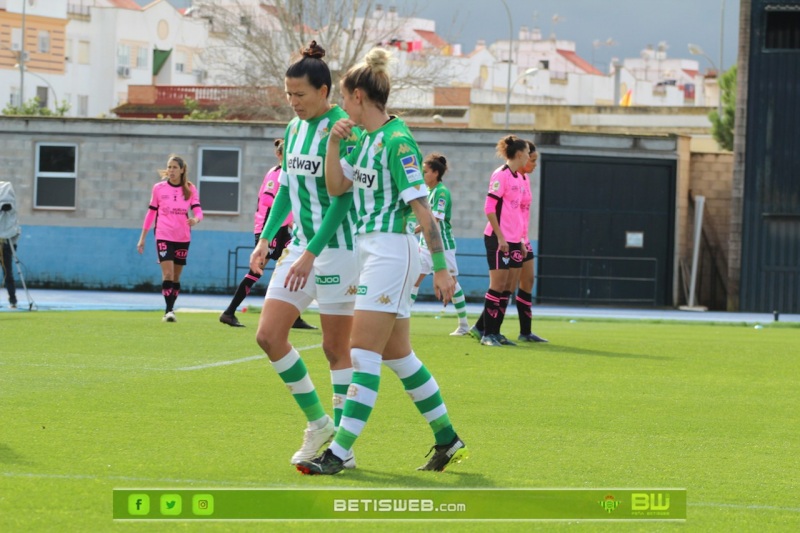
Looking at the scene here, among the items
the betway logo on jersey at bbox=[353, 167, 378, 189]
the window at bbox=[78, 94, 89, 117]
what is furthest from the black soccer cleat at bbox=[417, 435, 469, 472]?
the window at bbox=[78, 94, 89, 117]

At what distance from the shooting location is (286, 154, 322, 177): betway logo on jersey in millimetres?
6699

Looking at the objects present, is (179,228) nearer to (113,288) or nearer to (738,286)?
(113,288)

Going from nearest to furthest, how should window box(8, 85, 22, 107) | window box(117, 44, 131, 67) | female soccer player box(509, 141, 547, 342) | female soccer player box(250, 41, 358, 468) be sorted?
female soccer player box(250, 41, 358, 468) → female soccer player box(509, 141, 547, 342) → window box(8, 85, 22, 107) → window box(117, 44, 131, 67)

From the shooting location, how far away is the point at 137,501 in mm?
5262

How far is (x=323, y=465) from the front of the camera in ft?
20.2

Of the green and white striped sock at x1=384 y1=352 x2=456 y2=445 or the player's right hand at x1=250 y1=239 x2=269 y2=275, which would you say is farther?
the player's right hand at x1=250 y1=239 x2=269 y2=275

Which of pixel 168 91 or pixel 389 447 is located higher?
pixel 168 91

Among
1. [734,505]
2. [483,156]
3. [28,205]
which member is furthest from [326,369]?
[28,205]

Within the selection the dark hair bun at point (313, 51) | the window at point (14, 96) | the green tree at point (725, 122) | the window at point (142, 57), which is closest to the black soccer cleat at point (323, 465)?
the dark hair bun at point (313, 51)

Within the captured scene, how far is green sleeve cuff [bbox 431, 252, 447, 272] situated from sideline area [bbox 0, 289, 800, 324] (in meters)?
16.6

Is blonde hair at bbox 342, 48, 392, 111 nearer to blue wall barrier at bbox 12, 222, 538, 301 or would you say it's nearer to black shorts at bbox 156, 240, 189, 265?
black shorts at bbox 156, 240, 189, 265

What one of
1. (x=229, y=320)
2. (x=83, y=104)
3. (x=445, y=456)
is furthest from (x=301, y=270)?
(x=83, y=104)

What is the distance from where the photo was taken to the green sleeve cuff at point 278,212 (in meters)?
6.89

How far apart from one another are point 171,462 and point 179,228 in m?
10.6
